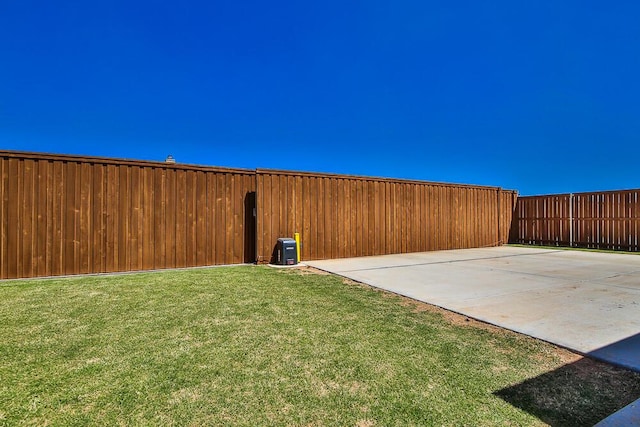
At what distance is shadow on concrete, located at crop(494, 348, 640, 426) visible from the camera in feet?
5.94

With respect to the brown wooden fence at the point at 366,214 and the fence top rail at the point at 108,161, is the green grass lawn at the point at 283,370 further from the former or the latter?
the brown wooden fence at the point at 366,214

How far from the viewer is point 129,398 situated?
200 centimetres

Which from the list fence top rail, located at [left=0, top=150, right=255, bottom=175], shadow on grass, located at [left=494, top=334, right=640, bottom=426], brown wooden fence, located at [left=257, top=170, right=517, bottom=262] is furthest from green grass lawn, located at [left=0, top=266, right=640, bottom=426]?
brown wooden fence, located at [left=257, top=170, right=517, bottom=262]

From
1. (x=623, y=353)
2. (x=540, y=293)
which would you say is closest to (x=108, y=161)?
(x=540, y=293)

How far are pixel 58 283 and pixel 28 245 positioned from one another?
58.9 inches

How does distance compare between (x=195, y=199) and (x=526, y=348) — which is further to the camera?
(x=195, y=199)

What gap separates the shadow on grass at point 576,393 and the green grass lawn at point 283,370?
1 centimetres

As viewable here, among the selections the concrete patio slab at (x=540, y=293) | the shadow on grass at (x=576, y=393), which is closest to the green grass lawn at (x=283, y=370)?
the shadow on grass at (x=576, y=393)

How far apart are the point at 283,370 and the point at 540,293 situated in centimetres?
429

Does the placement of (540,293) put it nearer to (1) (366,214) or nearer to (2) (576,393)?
(2) (576,393)

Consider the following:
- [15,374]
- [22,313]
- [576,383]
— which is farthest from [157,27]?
[576,383]

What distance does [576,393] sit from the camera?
6.72 feet

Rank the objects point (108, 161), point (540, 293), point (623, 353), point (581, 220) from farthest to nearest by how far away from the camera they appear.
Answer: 1. point (581, 220)
2. point (108, 161)
3. point (540, 293)
4. point (623, 353)

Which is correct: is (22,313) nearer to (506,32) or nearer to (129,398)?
(129,398)
